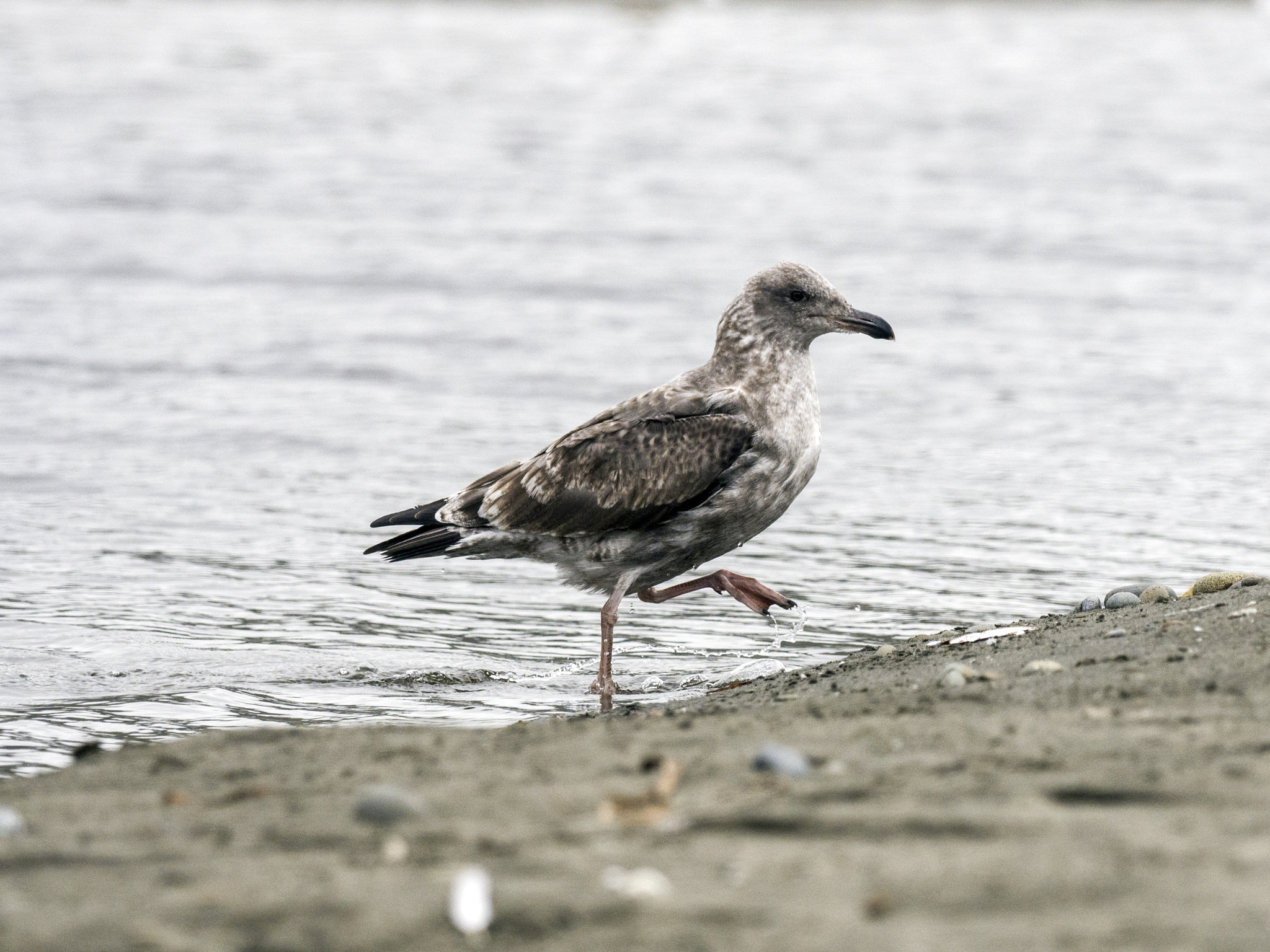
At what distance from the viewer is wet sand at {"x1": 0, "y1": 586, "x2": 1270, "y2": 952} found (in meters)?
3.46

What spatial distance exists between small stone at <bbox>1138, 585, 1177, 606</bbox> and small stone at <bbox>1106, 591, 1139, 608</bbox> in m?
0.04

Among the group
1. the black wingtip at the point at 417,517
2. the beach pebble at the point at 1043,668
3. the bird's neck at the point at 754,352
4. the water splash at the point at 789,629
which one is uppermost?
the bird's neck at the point at 754,352

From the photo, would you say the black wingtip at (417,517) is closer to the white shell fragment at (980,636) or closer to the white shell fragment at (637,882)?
the white shell fragment at (980,636)

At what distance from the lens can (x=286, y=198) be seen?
2119 centimetres

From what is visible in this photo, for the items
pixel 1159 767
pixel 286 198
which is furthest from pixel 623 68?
pixel 1159 767

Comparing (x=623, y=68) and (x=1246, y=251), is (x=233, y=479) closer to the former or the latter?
(x=1246, y=251)

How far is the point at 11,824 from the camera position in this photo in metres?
4.17

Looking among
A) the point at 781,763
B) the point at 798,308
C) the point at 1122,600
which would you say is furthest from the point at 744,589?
the point at 781,763

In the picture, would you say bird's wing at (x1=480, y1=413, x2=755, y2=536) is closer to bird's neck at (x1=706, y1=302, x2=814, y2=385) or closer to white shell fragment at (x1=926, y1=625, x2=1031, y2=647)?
Result: bird's neck at (x1=706, y1=302, x2=814, y2=385)

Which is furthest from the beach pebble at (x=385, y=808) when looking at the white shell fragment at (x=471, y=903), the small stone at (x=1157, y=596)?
the small stone at (x=1157, y=596)

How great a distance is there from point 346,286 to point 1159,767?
1337 centimetres

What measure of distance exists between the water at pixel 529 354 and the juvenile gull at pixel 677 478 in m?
0.48

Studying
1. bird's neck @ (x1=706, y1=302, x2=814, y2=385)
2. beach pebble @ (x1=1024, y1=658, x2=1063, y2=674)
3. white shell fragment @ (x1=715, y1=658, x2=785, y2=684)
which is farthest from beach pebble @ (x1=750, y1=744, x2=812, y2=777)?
bird's neck @ (x1=706, y1=302, x2=814, y2=385)

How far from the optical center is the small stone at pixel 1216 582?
23.5ft
